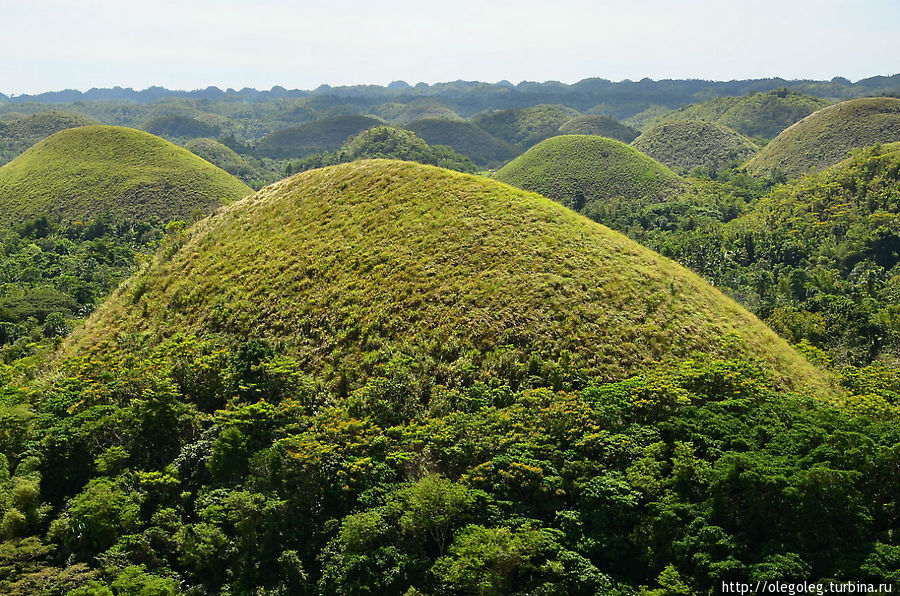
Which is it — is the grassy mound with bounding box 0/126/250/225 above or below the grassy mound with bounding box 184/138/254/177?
below

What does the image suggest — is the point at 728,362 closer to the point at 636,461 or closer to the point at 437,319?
the point at 636,461

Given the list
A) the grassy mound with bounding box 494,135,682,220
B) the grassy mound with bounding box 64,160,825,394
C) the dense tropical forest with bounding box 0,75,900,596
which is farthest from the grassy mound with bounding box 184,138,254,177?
the grassy mound with bounding box 64,160,825,394

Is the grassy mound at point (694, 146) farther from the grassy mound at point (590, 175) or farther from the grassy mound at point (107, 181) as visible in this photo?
the grassy mound at point (107, 181)

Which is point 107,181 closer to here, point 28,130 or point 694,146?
point 28,130

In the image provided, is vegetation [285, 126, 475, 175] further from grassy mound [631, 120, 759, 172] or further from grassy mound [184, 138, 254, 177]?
grassy mound [631, 120, 759, 172]

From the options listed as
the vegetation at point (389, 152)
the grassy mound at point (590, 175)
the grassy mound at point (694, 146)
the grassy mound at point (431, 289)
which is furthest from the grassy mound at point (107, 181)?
the grassy mound at point (694, 146)
